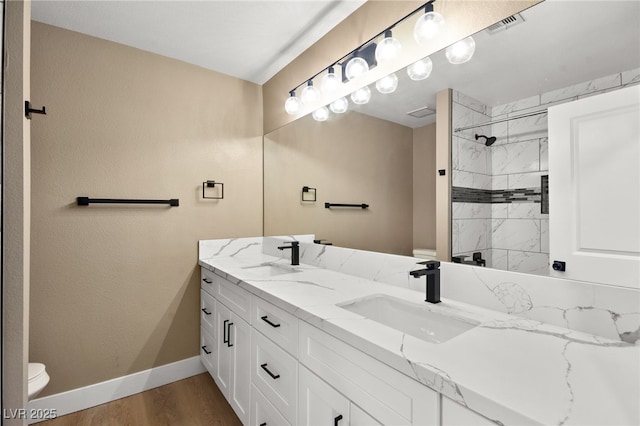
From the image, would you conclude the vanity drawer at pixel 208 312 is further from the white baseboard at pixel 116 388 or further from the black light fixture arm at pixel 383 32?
the black light fixture arm at pixel 383 32

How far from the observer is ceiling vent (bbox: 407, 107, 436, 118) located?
1387mm

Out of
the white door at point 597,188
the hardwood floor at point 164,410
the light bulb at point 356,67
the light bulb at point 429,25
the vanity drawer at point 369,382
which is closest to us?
the vanity drawer at point 369,382

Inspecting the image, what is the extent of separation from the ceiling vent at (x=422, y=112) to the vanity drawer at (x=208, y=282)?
1.58m

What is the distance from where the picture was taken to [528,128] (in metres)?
1.02

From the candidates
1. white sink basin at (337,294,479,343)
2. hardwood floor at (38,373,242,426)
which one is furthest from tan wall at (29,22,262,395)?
white sink basin at (337,294,479,343)

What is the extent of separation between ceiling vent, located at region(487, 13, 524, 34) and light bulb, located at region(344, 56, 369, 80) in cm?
66

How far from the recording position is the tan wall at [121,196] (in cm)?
182

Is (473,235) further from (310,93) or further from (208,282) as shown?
(208,282)

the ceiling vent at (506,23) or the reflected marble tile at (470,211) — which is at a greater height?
the ceiling vent at (506,23)

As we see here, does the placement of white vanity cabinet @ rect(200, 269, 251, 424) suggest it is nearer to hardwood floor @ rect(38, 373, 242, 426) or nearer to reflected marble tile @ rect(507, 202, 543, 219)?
hardwood floor @ rect(38, 373, 242, 426)

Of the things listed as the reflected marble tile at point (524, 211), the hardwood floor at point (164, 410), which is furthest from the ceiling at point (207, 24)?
the hardwood floor at point (164, 410)

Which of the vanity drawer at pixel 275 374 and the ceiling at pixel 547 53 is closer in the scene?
the ceiling at pixel 547 53

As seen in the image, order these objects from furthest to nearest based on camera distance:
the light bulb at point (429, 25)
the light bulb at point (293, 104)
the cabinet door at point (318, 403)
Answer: the light bulb at point (293, 104) < the light bulb at point (429, 25) < the cabinet door at point (318, 403)

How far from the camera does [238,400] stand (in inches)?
64.3
